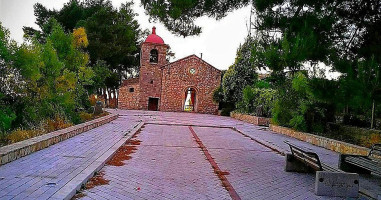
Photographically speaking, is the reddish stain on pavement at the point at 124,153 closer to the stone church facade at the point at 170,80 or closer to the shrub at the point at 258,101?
the shrub at the point at 258,101

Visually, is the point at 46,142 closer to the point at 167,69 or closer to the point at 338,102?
the point at 338,102

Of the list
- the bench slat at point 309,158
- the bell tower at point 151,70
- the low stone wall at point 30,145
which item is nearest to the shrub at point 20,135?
the low stone wall at point 30,145

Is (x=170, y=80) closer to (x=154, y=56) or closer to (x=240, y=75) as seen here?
(x=154, y=56)

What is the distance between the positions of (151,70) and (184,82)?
3757 mm

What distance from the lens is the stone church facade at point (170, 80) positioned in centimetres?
3688

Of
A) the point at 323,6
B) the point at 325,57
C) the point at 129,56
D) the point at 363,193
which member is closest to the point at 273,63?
the point at 325,57

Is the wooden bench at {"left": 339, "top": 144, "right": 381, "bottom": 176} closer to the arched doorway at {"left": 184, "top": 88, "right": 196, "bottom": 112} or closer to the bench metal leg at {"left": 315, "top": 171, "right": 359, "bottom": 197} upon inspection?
the bench metal leg at {"left": 315, "top": 171, "right": 359, "bottom": 197}

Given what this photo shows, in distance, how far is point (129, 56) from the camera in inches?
1791

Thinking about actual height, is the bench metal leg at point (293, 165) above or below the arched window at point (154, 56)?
below

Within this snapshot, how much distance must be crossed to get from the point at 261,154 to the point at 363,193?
153 inches

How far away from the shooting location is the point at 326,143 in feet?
37.2

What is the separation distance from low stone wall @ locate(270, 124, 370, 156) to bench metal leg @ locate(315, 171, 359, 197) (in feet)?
13.1

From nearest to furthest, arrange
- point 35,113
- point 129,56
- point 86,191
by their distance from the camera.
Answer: point 86,191 < point 35,113 < point 129,56

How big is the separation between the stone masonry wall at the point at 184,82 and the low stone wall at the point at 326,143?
20808mm
